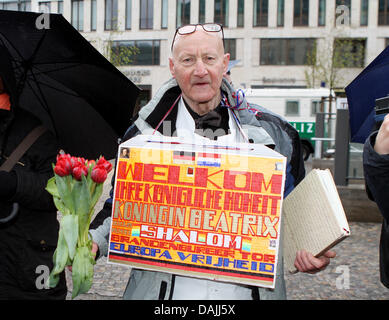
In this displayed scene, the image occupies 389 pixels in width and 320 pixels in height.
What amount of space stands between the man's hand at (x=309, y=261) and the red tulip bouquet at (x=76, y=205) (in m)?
0.81

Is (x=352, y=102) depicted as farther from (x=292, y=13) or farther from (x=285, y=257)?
(x=292, y=13)

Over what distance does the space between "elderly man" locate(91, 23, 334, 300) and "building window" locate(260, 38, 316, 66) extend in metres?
32.5

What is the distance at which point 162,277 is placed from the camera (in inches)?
68.2

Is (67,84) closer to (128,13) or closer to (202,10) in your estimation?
(202,10)

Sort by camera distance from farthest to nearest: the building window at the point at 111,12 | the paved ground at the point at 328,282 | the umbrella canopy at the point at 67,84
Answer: the building window at the point at 111,12, the paved ground at the point at 328,282, the umbrella canopy at the point at 67,84

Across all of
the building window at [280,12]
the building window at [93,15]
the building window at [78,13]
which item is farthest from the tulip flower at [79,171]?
the building window at [280,12]

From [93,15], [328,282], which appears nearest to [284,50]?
[93,15]

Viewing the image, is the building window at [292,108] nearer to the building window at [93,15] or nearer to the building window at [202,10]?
the building window at [202,10]

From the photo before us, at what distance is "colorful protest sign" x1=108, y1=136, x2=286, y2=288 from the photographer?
4.89 ft

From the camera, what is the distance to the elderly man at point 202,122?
1.73 meters

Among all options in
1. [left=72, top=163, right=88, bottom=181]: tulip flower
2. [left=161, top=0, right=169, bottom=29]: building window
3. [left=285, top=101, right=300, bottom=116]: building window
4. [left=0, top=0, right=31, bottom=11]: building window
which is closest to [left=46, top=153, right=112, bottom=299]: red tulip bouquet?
[left=72, top=163, right=88, bottom=181]: tulip flower

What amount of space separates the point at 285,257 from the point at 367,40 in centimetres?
3465

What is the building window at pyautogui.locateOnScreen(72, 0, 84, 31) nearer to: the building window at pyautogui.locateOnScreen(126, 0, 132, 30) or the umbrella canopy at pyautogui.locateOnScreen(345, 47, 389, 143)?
the building window at pyautogui.locateOnScreen(126, 0, 132, 30)
